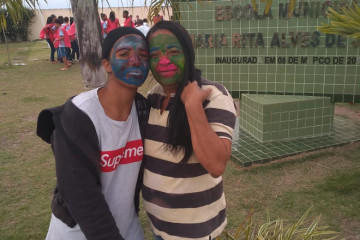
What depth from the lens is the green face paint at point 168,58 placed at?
1510mm

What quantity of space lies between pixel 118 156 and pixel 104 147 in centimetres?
8

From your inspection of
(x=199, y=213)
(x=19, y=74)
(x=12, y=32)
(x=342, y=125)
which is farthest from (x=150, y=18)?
(x=12, y=32)

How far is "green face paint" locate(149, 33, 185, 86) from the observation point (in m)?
1.51

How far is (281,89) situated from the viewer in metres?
5.07

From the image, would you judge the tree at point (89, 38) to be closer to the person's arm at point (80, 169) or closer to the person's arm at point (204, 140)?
the person's arm at point (80, 169)

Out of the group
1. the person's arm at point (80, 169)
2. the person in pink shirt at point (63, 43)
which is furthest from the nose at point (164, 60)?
the person in pink shirt at point (63, 43)

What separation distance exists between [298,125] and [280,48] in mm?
1053

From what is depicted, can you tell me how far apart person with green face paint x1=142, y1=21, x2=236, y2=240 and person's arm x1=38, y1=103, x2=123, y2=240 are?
276 millimetres

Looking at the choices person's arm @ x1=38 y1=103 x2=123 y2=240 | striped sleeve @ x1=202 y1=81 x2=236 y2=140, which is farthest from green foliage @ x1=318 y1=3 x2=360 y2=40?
person's arm @ x1=38 y1=103 x2=123 y2=240

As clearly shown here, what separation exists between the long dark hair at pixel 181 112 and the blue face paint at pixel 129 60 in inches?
4.5

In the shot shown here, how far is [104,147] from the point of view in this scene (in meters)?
1.42

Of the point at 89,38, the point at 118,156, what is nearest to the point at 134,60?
the point at 118,156

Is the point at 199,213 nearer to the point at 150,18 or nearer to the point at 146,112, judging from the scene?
the point at 146,112

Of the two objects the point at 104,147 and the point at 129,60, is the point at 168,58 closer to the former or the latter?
the point at 129,60
